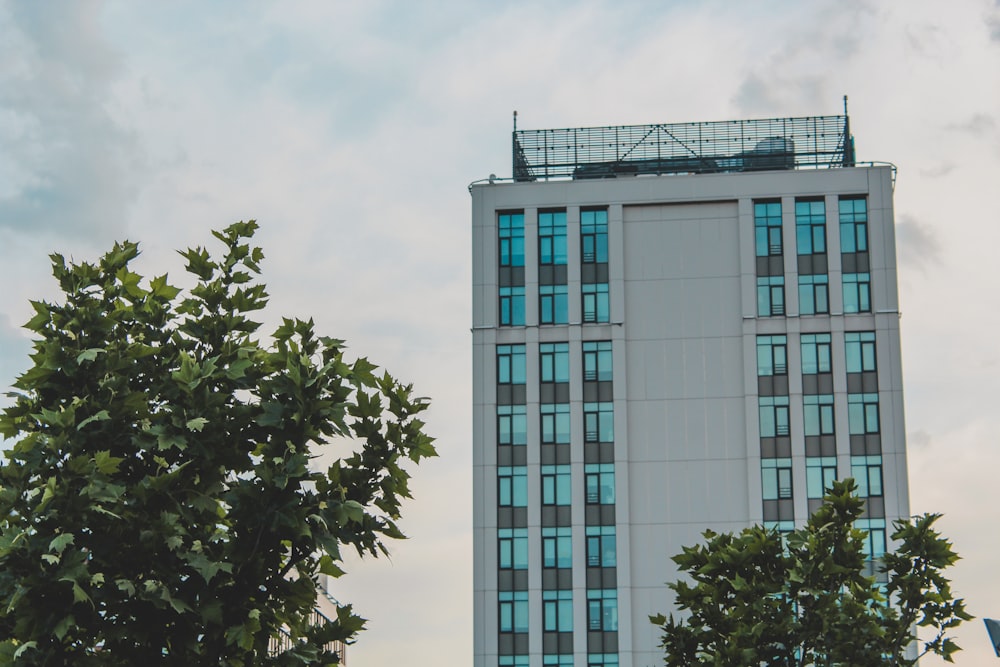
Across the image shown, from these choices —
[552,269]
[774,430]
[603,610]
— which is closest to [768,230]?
[774,430]

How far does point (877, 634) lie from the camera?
90.3 ft

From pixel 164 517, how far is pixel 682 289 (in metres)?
54.3

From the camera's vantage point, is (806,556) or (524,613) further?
(524,613)

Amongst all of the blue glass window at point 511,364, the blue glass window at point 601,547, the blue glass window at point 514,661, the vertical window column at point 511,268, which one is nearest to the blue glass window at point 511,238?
the vertical window column at point 511,268

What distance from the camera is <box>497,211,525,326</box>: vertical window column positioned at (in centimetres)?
6831

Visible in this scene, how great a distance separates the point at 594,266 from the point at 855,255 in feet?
40.5

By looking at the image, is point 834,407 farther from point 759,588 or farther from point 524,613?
point 759,588

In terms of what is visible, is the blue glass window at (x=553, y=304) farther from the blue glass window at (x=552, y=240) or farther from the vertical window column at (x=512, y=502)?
the vertical window column at (x=512, y=502)

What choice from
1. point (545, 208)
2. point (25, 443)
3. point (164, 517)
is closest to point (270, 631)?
point (164, 517)

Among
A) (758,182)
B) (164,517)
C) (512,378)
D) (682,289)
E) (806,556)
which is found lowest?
(164,517)

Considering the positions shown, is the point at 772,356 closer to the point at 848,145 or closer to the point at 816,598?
the point at 848,145

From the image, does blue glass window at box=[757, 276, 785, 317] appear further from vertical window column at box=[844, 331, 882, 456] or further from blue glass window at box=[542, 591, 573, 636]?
blue glass window at box=[542, 591, 573, 636]

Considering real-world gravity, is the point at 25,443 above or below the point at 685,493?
below

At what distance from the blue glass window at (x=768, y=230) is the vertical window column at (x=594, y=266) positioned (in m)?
7.22
